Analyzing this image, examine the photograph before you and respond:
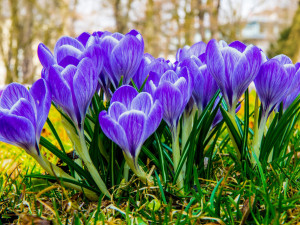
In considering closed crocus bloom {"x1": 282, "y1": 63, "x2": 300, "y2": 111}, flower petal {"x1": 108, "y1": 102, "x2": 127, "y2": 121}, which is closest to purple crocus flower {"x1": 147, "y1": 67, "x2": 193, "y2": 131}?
flower petal {"x1": 108, "y1": 102, "x2": 127, "y2": 121}

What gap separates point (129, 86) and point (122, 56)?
0.15 m

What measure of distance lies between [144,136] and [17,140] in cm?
33

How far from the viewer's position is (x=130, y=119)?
89 cm

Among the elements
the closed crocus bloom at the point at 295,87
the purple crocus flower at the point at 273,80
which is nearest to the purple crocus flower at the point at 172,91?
the purple crocus flower at the point at 273,80

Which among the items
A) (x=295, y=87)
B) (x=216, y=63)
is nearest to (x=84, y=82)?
(x=216, y=63)

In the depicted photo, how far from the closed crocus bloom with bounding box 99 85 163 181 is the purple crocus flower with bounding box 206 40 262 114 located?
0.23 meters

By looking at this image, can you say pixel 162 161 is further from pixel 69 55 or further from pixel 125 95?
pixel 69 55

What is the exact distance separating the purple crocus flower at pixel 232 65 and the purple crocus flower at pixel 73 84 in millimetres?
351

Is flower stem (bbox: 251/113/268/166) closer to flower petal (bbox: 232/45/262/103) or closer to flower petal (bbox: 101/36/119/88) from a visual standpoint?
flower petal (bbox: 232/45/262/103)

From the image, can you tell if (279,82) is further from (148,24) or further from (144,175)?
(148,24)

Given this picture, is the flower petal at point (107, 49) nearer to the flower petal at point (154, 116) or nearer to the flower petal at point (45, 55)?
the flower petal at point (45, 55)

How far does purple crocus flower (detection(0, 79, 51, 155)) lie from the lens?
854mm

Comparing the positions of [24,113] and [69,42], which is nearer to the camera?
[24,113]

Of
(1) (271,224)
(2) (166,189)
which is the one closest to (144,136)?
(2) (166,189)
